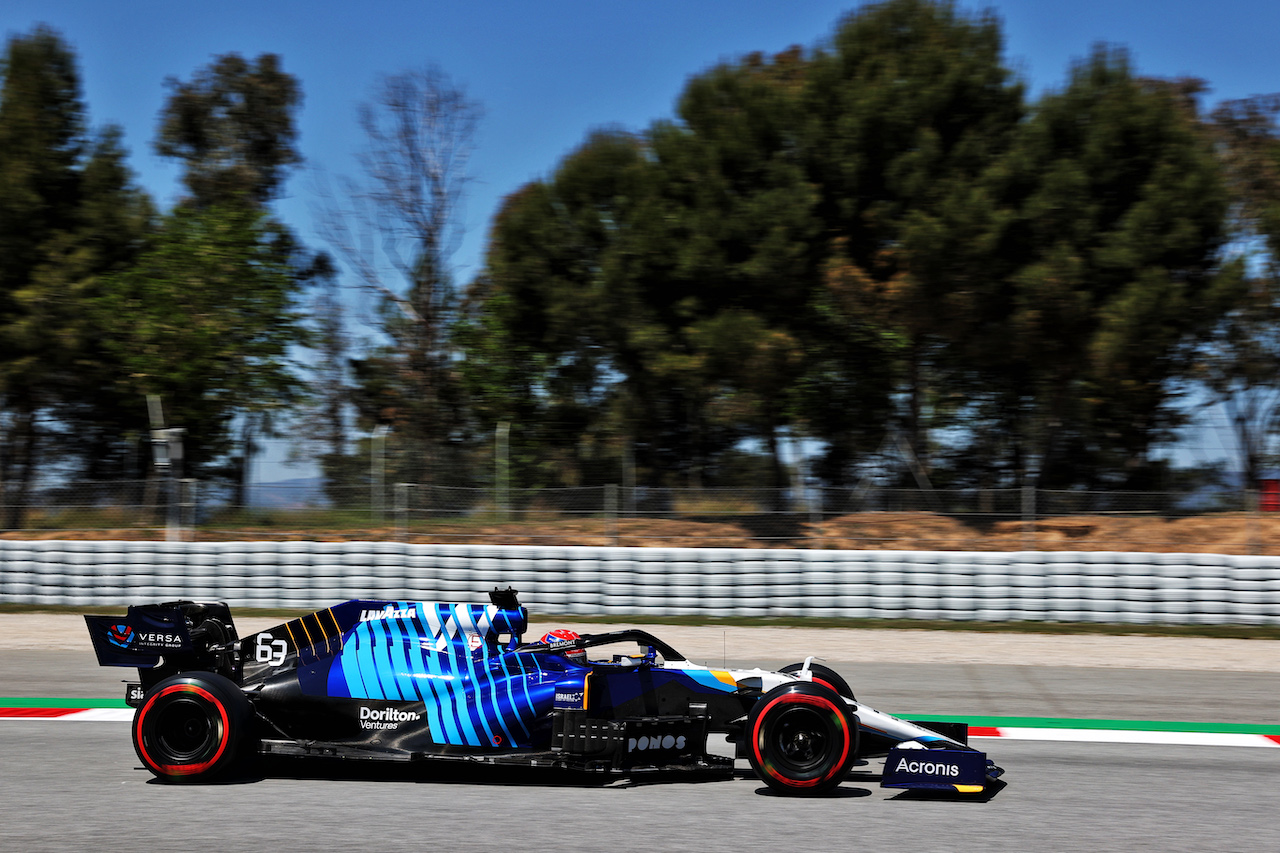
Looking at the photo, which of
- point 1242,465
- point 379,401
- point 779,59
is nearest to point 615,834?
point 1242,465

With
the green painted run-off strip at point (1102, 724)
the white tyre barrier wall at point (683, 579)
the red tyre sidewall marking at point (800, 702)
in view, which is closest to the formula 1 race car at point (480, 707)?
the red tyre sidewall marking at point (800, 702)

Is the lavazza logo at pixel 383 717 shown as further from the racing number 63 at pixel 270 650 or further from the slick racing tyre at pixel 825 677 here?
the slick racing tyre at pixel 825 677

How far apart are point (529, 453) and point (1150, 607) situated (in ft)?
41.6

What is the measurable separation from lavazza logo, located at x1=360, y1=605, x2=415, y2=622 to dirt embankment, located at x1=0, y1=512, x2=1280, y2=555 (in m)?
8.92

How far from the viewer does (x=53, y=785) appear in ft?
21.3

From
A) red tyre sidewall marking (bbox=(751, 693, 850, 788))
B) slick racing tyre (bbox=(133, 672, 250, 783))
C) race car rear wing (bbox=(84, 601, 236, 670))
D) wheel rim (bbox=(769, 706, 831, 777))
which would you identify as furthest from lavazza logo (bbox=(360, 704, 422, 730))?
wheel rim (bbox=(769, 706, 831, 777))

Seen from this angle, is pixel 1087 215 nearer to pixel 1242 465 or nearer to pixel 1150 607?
pixel 1242 465

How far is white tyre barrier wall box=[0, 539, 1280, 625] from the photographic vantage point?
14.1m

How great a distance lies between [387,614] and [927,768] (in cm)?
322

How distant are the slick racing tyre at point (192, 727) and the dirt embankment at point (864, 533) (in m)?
9.27

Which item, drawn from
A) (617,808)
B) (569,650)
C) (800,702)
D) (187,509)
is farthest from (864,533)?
(617,808)

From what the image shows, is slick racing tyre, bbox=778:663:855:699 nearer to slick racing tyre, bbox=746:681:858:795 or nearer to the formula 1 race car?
the formula 1 race car

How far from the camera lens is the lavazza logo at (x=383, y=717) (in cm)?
640

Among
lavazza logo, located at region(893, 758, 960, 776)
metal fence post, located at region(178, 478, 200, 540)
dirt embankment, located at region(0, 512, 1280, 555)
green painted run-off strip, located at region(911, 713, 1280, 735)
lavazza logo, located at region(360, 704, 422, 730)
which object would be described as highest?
metal fence post, located at region(178, 478, 200, 540)
